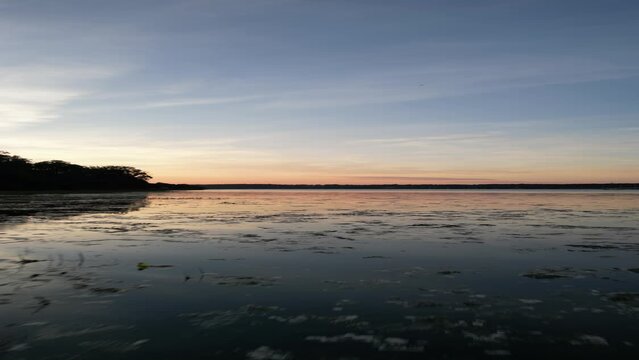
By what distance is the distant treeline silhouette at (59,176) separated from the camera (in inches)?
4832

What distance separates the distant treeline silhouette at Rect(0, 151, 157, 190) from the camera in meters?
123

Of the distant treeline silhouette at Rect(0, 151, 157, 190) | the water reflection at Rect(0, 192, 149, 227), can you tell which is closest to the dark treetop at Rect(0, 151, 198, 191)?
the distant treeline silhouette at Rect(0, 151, 157, 190)

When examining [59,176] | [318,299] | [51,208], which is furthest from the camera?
Result: [59,176]

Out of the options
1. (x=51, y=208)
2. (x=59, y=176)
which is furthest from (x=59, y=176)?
(x=51, y=208)

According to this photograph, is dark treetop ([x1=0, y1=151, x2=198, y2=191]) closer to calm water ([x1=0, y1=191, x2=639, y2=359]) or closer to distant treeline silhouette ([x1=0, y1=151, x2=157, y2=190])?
distant treeline silhouette ([x1=0, y1=151, x2=157, y2=190])

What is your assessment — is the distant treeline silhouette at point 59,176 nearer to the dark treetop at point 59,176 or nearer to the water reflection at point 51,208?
the dark treetop at point 59,176

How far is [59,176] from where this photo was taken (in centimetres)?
15425

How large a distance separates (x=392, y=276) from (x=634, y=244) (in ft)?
41.2

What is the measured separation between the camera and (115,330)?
8422mm

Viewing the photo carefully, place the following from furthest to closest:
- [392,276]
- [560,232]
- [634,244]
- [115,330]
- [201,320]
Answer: [560,232] < [634,244] < [392,276] < [201,320] < [115,330]

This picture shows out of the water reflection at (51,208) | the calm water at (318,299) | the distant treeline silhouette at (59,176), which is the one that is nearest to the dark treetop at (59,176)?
the distant treeline silhouette at (59,176)

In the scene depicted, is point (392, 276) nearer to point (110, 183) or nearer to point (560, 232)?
point (560, 232)

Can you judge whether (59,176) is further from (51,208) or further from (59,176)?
(51,208)

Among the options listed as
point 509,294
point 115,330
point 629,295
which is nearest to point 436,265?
point 509,294
